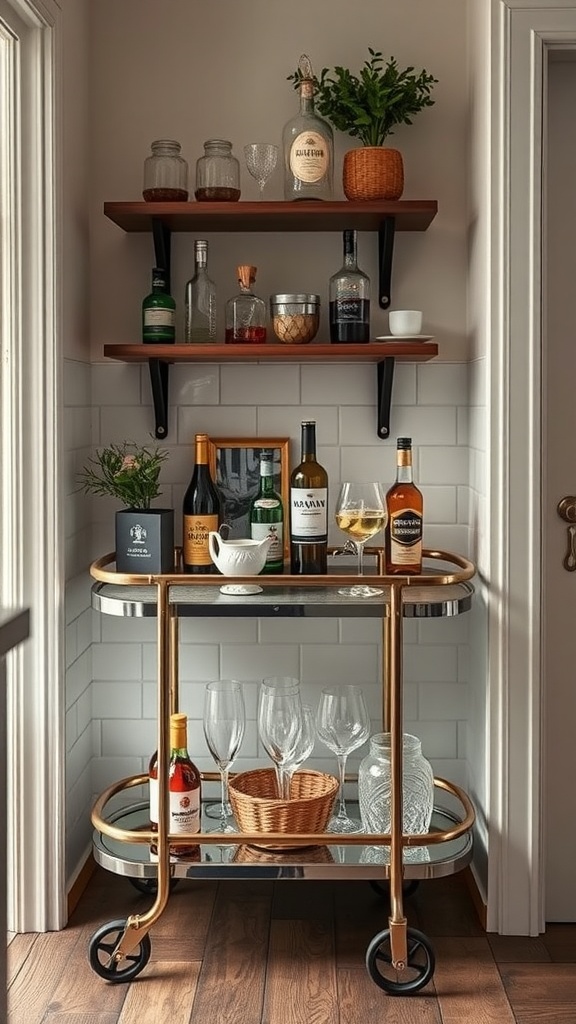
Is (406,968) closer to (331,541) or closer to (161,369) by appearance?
(331,541)

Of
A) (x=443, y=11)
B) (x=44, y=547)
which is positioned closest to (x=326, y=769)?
(x=44, y=547)

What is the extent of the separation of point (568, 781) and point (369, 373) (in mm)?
1083

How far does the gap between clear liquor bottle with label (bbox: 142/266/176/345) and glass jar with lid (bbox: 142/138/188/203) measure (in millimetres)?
167

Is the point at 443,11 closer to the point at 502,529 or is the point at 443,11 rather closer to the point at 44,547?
the point at 502,529

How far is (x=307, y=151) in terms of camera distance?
8.06 ft

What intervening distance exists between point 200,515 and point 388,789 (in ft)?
2.45

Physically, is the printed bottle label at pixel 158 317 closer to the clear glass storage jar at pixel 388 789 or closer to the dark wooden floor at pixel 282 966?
the clear glass storage jar at pixel 388 789

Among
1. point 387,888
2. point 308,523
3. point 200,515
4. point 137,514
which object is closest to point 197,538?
point 200,515

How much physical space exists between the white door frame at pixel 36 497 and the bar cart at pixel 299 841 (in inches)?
5.1

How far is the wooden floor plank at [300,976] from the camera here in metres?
2.07

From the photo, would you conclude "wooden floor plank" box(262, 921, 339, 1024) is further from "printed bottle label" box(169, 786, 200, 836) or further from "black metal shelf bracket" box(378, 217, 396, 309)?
"black metal shelf bracket" box(378, 217, 396, 309)

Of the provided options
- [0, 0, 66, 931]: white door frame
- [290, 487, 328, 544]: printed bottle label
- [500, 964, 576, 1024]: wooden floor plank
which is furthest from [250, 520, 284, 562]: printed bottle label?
[500, 964, 576, 1024]: wooden floor plank

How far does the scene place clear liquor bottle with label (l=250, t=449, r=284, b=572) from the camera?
2.49 metres

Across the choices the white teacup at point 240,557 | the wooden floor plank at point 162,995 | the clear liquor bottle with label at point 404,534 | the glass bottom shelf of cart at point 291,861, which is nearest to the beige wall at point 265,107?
the clear liquor bottle with label at point 404,534
